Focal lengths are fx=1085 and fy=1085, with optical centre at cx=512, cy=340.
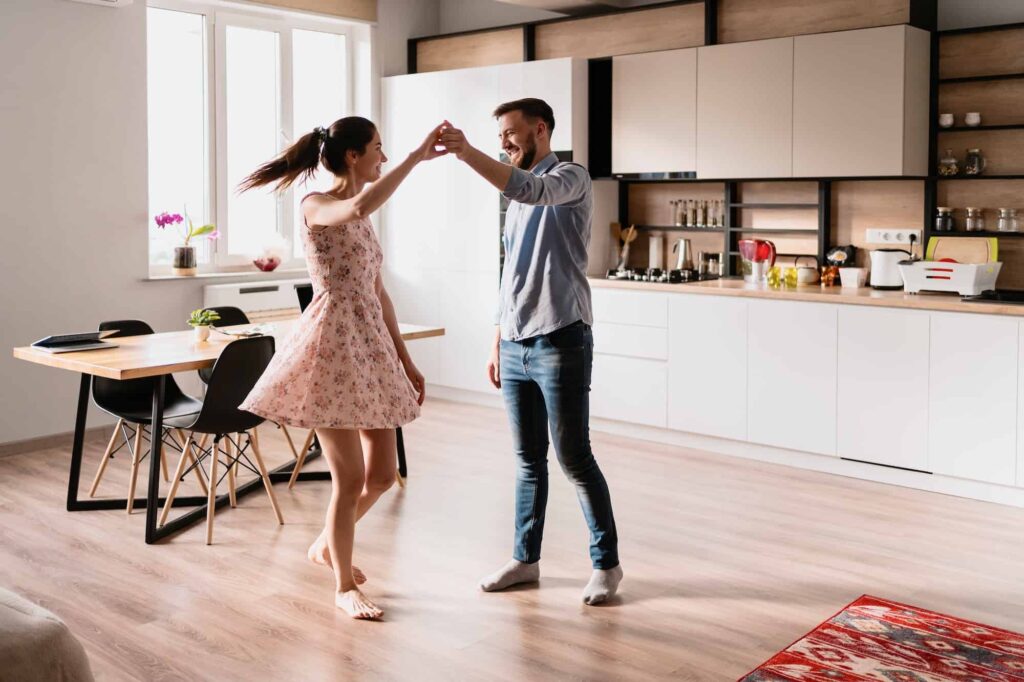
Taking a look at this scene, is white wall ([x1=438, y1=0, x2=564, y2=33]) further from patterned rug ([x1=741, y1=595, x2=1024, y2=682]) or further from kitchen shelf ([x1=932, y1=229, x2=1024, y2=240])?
patterned rug ([x1=741, y1=595, x2=1024, y2=682])

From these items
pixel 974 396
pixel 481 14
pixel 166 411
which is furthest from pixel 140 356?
pixel 481 14

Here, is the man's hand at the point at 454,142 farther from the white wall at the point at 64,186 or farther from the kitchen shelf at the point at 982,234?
the white wall at the point at 64,186

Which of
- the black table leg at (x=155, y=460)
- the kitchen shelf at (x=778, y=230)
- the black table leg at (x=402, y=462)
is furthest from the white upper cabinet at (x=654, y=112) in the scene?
the black table leg at (x=155, y=460)

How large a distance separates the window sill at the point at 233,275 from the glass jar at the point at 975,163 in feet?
13.1

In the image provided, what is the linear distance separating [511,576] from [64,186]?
3549mm

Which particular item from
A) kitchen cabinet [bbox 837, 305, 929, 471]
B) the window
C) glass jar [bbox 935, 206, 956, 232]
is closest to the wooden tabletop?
the window

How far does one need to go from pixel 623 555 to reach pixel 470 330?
317cm

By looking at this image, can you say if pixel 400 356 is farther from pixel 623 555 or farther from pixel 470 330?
pixel 470 330

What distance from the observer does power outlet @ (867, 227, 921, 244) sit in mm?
5449

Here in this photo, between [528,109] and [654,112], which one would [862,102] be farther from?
[528,109]

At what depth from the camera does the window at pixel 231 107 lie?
21.0ft

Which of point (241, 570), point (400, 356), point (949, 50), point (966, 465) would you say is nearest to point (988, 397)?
point (966, 465)

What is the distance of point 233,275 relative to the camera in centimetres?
655

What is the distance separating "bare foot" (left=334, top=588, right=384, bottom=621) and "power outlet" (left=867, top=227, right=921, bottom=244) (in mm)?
3440
